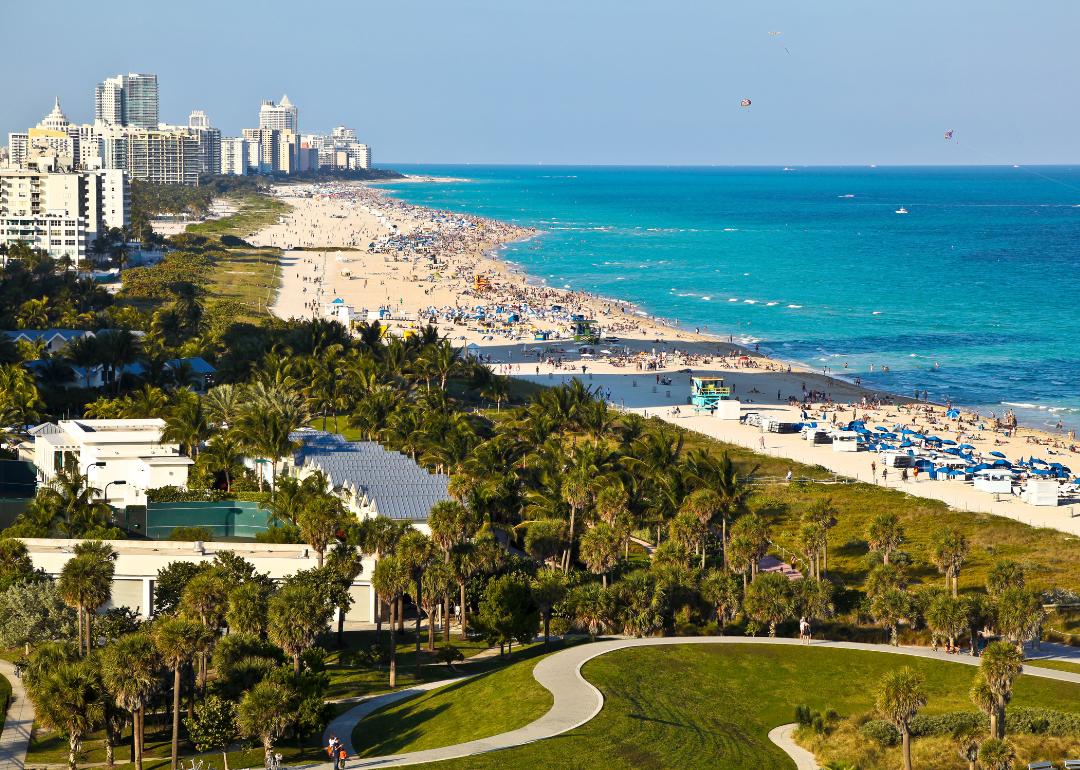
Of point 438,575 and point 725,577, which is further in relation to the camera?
point 725,577

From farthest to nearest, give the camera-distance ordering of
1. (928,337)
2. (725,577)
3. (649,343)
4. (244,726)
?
1. (928,337)
2. (649,343)
3. (725,577)
4. (244,726)

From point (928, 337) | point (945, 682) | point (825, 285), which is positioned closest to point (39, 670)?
point (945, 682)

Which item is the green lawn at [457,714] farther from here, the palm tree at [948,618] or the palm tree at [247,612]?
the palm tree at [948,618]

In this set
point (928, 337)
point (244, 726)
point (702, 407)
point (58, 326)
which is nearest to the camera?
point (244, 726)

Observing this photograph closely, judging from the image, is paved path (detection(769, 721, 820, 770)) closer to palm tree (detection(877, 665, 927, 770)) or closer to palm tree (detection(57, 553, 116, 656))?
palm tree (detection(877, 665, 927, 770))

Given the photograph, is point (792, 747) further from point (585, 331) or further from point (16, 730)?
point (585, 331)

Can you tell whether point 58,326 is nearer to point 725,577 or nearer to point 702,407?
point 702,407
